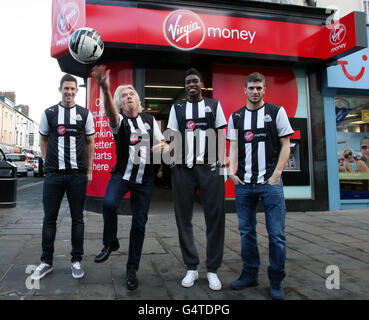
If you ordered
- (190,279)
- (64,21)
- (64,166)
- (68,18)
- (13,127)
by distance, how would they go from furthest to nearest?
(13,127) → (64,21) → (68,18) → (64,166) → (190,279)

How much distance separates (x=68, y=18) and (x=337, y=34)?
6269 mm

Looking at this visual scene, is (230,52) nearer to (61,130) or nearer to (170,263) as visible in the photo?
(61,130)

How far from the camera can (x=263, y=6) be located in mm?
7641

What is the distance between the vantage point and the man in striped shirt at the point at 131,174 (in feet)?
10.2

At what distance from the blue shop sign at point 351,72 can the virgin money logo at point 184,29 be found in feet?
12.4

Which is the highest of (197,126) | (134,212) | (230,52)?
(230,52)

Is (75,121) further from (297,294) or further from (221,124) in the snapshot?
(297,294)

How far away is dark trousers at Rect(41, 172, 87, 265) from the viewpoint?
3.33 meters

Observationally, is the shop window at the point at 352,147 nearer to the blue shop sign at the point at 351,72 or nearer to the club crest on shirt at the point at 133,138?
the blue shop sign at the point at 351,72

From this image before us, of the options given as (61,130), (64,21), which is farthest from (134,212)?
(64,21)

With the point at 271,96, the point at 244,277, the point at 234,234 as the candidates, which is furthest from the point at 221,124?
the point at 271,96

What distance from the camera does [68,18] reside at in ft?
23.5

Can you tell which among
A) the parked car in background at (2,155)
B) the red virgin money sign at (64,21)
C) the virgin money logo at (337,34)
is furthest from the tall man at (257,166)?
the parked car in background at (2,155)

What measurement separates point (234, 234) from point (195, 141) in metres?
2.84
